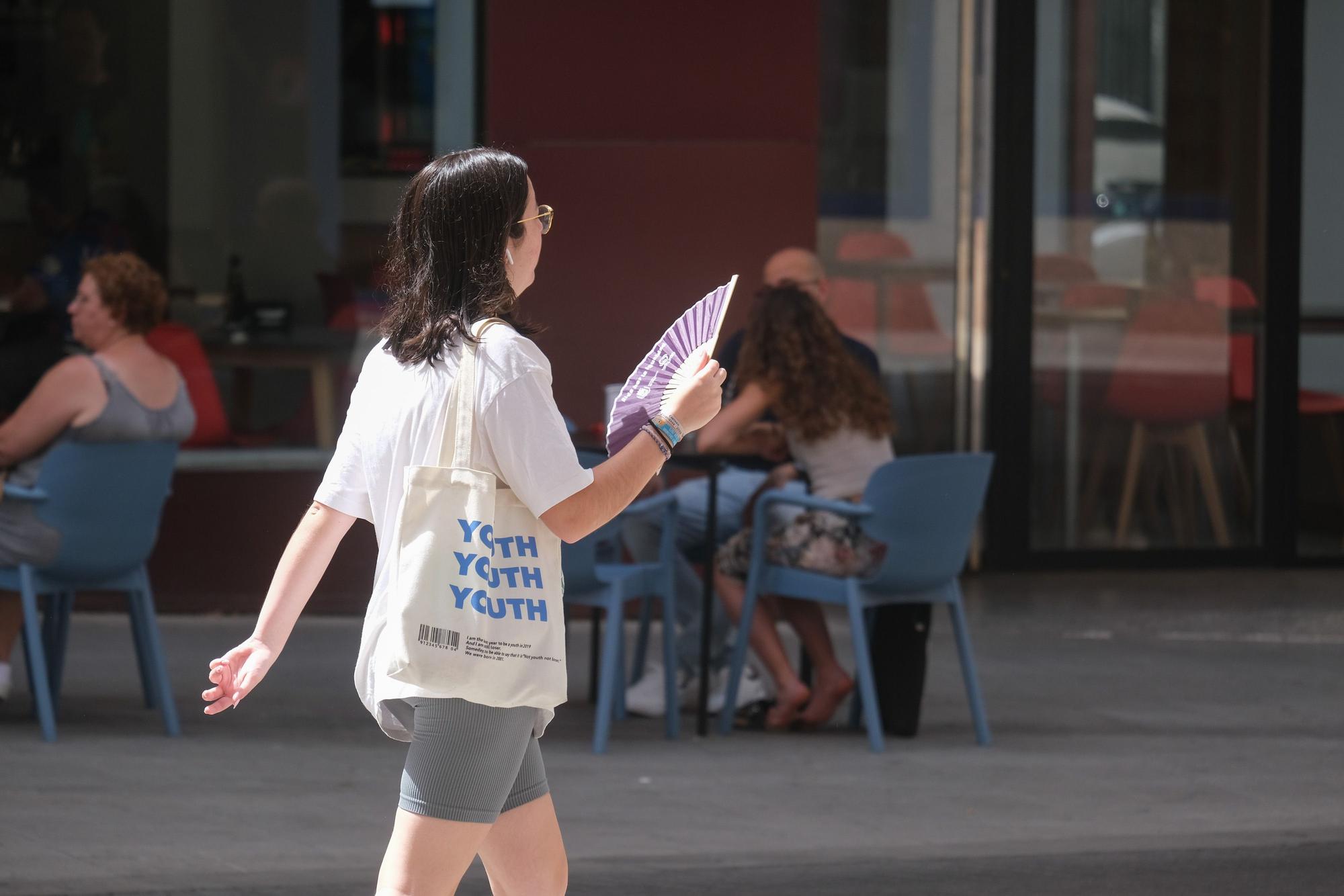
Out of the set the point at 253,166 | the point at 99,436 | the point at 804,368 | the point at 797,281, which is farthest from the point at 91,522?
the point at 253,166

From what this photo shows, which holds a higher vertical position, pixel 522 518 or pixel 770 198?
pixel 770 198

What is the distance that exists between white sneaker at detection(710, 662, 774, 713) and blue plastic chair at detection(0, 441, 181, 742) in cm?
179

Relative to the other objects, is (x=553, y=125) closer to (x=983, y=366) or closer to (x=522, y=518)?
(x=983, y=366)

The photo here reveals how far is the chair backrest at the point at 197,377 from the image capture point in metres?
8.56

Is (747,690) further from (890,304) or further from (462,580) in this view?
(462,580)

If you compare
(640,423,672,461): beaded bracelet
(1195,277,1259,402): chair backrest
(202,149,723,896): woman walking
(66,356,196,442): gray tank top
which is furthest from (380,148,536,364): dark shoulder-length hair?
(1195,277,1259,402): chair backrest

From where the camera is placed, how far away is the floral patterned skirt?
243 inches

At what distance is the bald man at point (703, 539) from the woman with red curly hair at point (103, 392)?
64.5 inches

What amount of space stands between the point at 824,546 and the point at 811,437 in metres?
0.37

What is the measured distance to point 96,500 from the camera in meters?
5.98

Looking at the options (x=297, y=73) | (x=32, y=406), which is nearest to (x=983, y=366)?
(x=297, y=73)

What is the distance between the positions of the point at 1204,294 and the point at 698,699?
4551 mm

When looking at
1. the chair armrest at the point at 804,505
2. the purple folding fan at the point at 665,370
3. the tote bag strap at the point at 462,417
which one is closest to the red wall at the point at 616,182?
the chair armrest at the point at 804,505

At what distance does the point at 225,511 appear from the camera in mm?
8430
